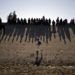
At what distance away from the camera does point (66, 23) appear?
79750 millimetres

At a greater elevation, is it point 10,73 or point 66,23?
point 66,23

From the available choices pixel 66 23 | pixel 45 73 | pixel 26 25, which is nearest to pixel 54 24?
pixel 66 23

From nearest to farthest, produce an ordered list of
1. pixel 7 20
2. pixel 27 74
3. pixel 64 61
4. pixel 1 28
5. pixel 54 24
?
pixel 27 74, pixel 64 61, pixel 1 28, pixel 54 24, pixel 7 20

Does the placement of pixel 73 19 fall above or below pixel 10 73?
above

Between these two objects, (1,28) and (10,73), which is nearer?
(10,73)

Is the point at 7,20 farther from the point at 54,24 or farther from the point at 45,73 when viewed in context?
the point at 45,73

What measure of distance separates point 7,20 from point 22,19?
400 inches

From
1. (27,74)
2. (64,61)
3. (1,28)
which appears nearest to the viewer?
(27,74)

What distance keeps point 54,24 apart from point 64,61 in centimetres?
5156

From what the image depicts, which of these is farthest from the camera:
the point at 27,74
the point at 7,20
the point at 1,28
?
the point at 7,20

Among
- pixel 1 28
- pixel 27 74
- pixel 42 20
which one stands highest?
pixel 42 20

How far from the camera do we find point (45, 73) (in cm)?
1573

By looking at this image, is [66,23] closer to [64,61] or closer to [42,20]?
[42,20]

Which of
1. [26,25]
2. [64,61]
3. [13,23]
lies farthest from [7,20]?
[64,61]
